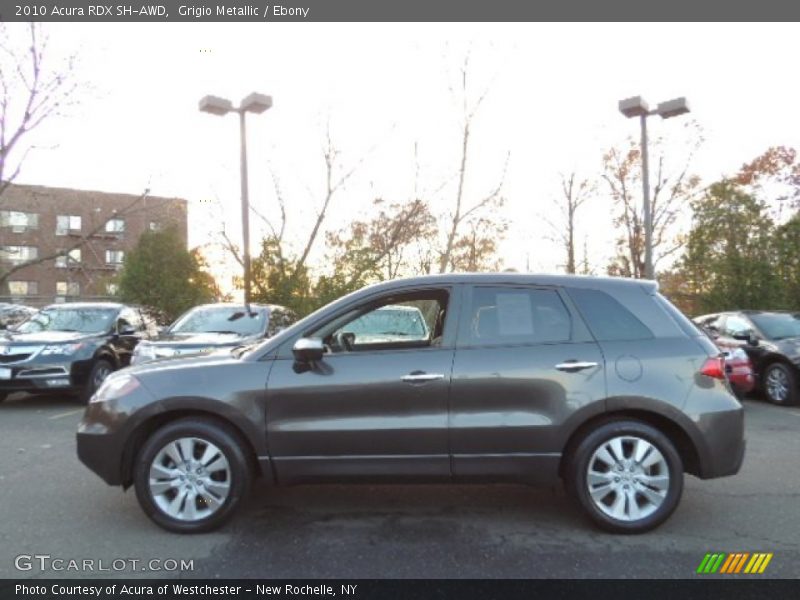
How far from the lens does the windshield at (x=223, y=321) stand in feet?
30.9

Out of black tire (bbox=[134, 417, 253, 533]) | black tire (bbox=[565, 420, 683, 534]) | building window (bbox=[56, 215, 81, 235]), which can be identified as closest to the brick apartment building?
building window (bbox=[56, 215, 81, 235])

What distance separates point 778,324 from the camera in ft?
34.0

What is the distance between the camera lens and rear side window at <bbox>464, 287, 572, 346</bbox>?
13.8 feet

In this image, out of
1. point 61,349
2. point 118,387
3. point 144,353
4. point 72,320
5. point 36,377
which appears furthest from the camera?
point 72,320

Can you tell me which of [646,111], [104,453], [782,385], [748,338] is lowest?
A: [782,385]

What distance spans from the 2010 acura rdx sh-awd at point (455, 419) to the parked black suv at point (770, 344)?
234 inches

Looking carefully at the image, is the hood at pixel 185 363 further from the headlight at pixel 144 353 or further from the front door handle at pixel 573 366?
the headlight at pixel 144 353

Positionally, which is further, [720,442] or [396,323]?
[396,323]

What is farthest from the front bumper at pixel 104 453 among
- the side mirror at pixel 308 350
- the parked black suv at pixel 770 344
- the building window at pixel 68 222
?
the building window at pixel 68 222

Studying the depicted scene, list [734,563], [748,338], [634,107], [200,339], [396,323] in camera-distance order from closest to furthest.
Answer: [734,563] → [396,323] → [200,339] → [748,338] → [634,107]

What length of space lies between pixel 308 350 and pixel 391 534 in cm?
133

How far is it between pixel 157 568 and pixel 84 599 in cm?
42

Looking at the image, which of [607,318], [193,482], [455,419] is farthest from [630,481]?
[193,482]

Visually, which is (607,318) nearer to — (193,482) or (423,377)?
(423,377)
